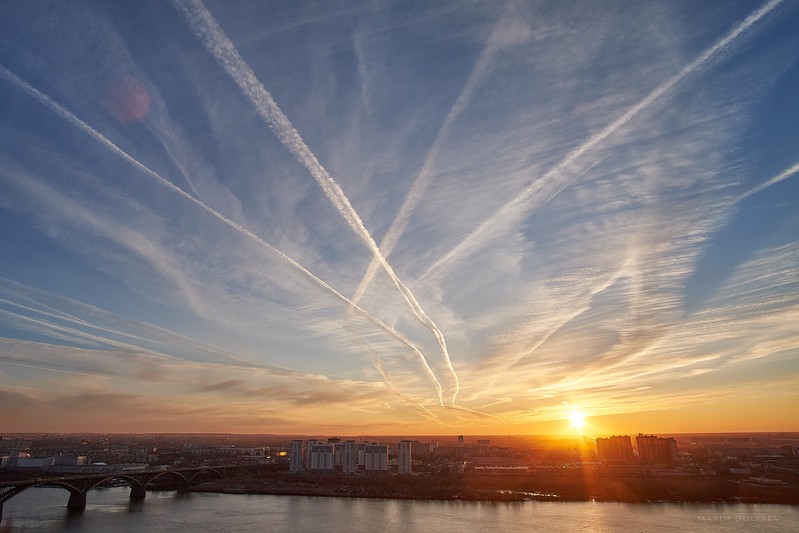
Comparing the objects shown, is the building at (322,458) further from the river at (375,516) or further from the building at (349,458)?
the river at (375,516)

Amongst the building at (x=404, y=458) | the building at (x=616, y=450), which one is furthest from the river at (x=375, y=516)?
the building at (x=616, y=450)

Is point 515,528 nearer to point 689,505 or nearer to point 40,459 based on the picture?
point 689,505

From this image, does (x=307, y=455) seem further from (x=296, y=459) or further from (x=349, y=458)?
(x=349, y=458)


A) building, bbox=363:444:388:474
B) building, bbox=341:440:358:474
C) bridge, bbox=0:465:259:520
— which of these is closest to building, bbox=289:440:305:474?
building, bbox=341:440:358:474

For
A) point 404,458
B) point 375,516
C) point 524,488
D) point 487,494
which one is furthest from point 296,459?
point 375,516

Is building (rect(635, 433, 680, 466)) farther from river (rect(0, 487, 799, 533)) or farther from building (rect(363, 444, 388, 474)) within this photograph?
building (rect(363, 444, 388, 474))
